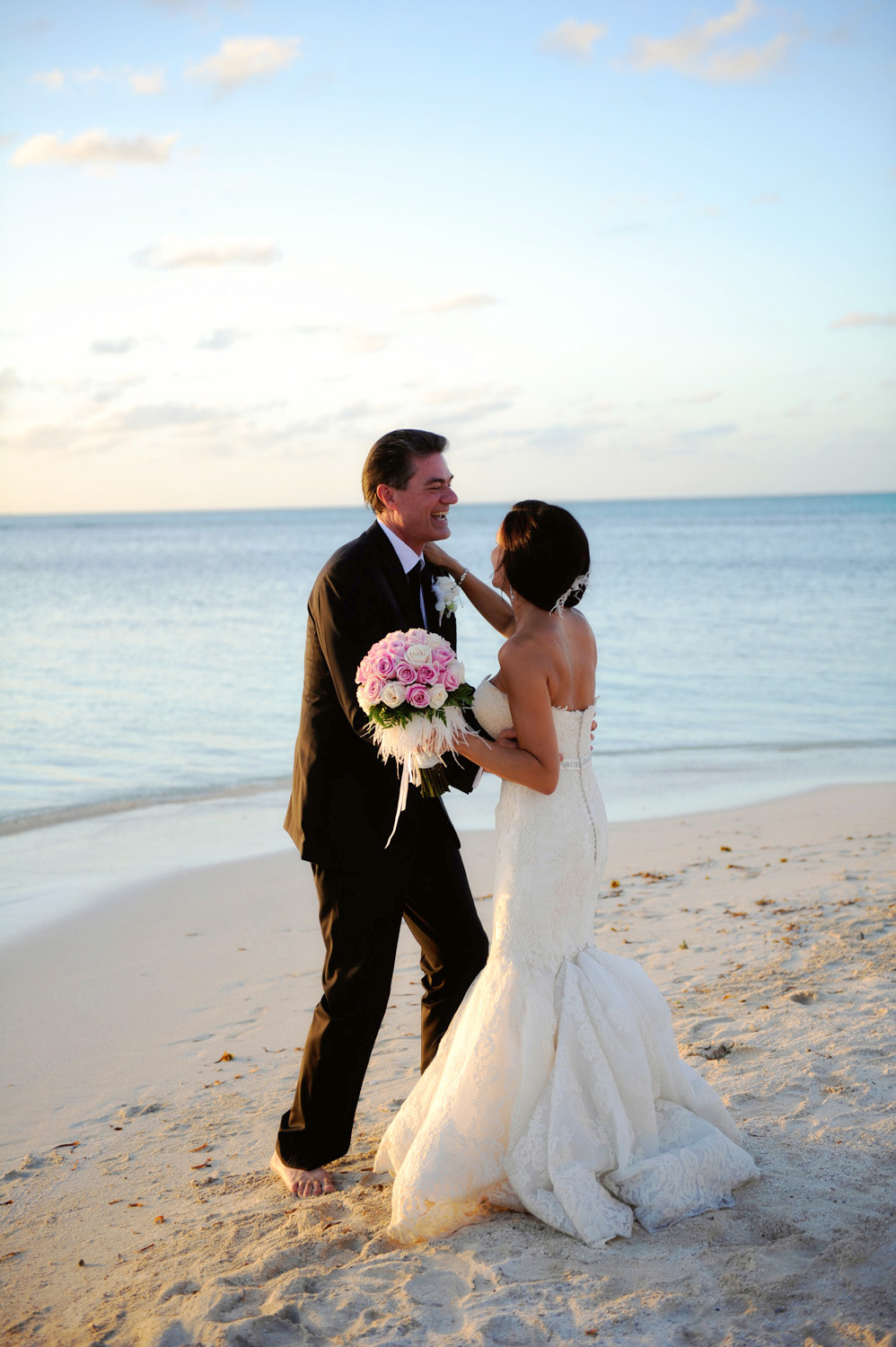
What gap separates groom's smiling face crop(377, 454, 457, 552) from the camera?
3752 millimetres

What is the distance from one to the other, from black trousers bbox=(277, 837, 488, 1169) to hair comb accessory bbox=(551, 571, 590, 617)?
3.11ft

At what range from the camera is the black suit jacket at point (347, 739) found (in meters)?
3.60

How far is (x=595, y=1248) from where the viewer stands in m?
3.16

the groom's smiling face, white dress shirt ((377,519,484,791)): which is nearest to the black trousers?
white dress shirt ((377,519,484,791))

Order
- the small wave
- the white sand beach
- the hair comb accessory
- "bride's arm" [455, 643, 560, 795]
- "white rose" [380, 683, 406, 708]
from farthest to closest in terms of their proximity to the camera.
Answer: the small wave → the hair comb accessory → "bride's arm" [455, 643, 560, 795] → "white rose" [380, 683, 406, 708] → the white sand beach

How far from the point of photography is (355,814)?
12.1 ft

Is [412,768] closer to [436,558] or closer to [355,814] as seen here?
[355,814]

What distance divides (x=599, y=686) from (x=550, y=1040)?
14.4 m

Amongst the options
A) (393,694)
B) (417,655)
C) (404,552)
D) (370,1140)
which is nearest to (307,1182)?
(370,1140)

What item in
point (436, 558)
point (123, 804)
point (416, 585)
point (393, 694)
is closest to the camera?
point (393, 694)

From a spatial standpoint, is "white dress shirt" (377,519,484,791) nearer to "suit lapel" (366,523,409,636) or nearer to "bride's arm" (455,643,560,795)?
"suit lapel" (366,523,409,636)

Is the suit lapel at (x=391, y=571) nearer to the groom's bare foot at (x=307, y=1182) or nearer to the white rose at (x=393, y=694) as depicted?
the white rose at (x=393, y=694)

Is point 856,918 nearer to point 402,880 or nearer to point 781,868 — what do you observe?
point 781,868

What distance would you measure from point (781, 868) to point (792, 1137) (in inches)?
156
